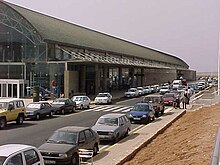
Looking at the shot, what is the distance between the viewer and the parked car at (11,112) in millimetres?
26219

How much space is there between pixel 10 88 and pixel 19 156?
4466 centimetres

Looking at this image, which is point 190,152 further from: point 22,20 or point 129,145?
point 22,20

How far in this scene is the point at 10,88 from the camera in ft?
176

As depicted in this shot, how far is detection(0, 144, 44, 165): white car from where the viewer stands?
32.4 feet

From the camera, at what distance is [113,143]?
19.8m

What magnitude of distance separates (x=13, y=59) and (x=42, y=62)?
4302 mm

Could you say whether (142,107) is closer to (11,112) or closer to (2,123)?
(11,112)

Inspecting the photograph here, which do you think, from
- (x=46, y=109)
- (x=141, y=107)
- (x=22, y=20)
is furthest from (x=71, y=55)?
(x=141, y=107)

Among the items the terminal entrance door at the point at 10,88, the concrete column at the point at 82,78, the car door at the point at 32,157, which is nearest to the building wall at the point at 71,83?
the concrete column at the point at 82,78

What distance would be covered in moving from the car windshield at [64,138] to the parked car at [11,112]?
35.8ft

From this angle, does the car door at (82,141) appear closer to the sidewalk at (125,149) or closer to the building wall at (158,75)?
the sidewalk at (125,149)

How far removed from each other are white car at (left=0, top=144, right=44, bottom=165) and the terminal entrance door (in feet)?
142

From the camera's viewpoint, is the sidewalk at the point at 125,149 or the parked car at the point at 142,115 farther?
the parked car at the point at 142,115

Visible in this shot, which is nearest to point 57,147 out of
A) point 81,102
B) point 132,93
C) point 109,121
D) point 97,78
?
point 109,121
